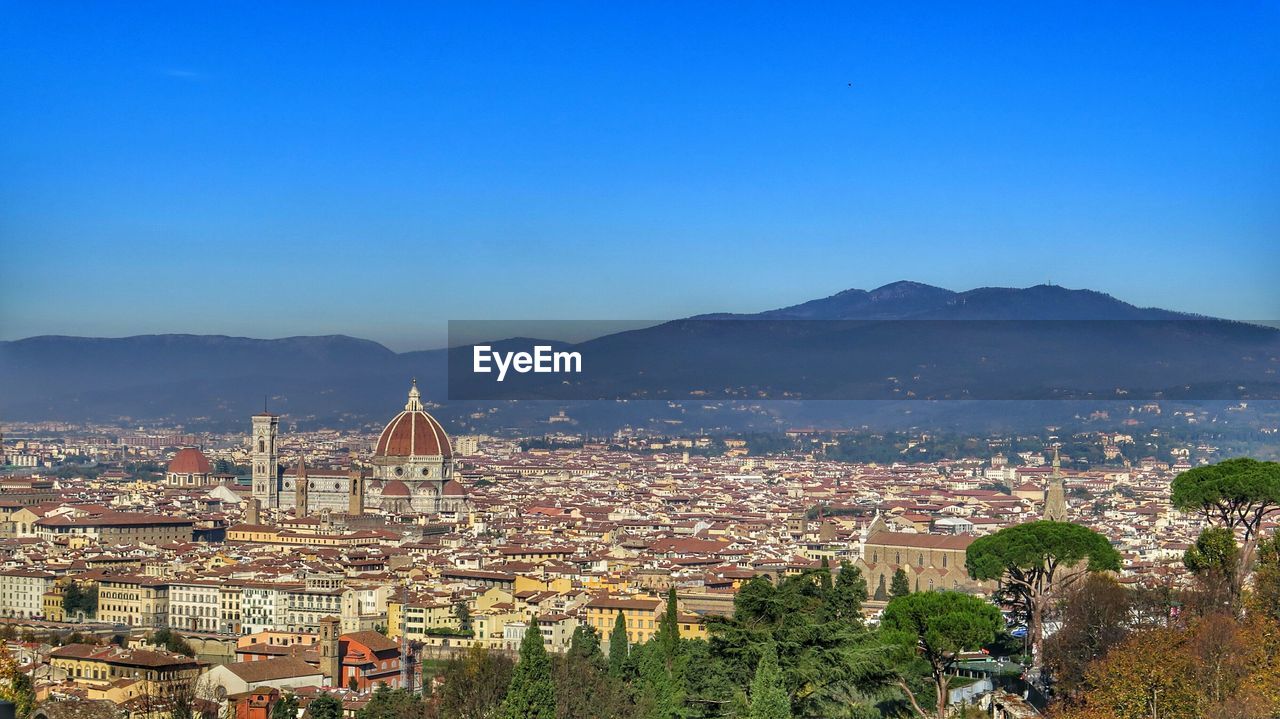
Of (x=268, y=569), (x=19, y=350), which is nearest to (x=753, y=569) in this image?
(x=268, y=569)

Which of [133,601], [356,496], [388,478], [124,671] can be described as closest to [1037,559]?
[124,671]

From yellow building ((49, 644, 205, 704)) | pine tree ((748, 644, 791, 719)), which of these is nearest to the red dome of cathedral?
yellow building ((49, 644, 205, 704))

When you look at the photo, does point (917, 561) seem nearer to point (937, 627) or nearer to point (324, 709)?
point (937, 627)

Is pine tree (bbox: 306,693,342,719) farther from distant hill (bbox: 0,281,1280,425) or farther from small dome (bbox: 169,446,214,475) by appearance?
distant hill (bbox: 0,281,1280,425)

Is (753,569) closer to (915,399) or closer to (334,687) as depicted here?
(334,687)

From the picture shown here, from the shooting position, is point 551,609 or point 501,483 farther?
point 501,483

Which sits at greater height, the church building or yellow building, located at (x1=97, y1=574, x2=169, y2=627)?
the church building
